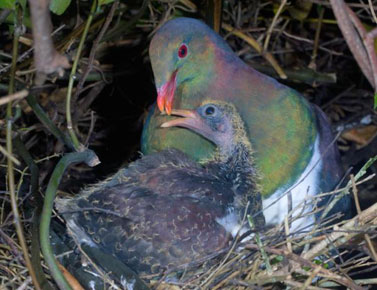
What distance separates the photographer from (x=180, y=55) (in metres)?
2.06

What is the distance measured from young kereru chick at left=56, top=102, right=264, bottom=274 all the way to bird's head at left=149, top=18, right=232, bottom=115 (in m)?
0.16

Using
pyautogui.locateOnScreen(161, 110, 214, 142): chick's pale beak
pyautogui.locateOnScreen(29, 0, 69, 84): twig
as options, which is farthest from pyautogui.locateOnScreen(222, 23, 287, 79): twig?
pyautogui.locateOnScreen(29, 0, 69, 84): twig

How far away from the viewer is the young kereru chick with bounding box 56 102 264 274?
1680 mm

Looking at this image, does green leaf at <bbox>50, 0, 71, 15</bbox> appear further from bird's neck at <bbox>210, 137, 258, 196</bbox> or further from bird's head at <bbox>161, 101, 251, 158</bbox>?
bird's neck at <bbox>210, 137, 258, 196</bbox>

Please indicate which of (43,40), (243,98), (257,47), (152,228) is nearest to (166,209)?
(152,228)

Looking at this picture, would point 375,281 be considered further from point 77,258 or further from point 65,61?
point 65,61

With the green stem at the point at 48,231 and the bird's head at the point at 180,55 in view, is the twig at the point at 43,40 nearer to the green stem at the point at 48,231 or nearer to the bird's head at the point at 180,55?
the green stem at the point at 48,231

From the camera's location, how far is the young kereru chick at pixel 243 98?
2051 millimetres

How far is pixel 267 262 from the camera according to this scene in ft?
5.16

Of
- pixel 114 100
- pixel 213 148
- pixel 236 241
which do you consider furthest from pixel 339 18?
pixel 114 100

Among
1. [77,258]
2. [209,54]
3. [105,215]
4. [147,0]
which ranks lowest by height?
[77,258]

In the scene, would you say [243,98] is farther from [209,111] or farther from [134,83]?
[134,83]

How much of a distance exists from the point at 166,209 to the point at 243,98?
0.55m

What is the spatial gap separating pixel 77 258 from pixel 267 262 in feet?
1.59
